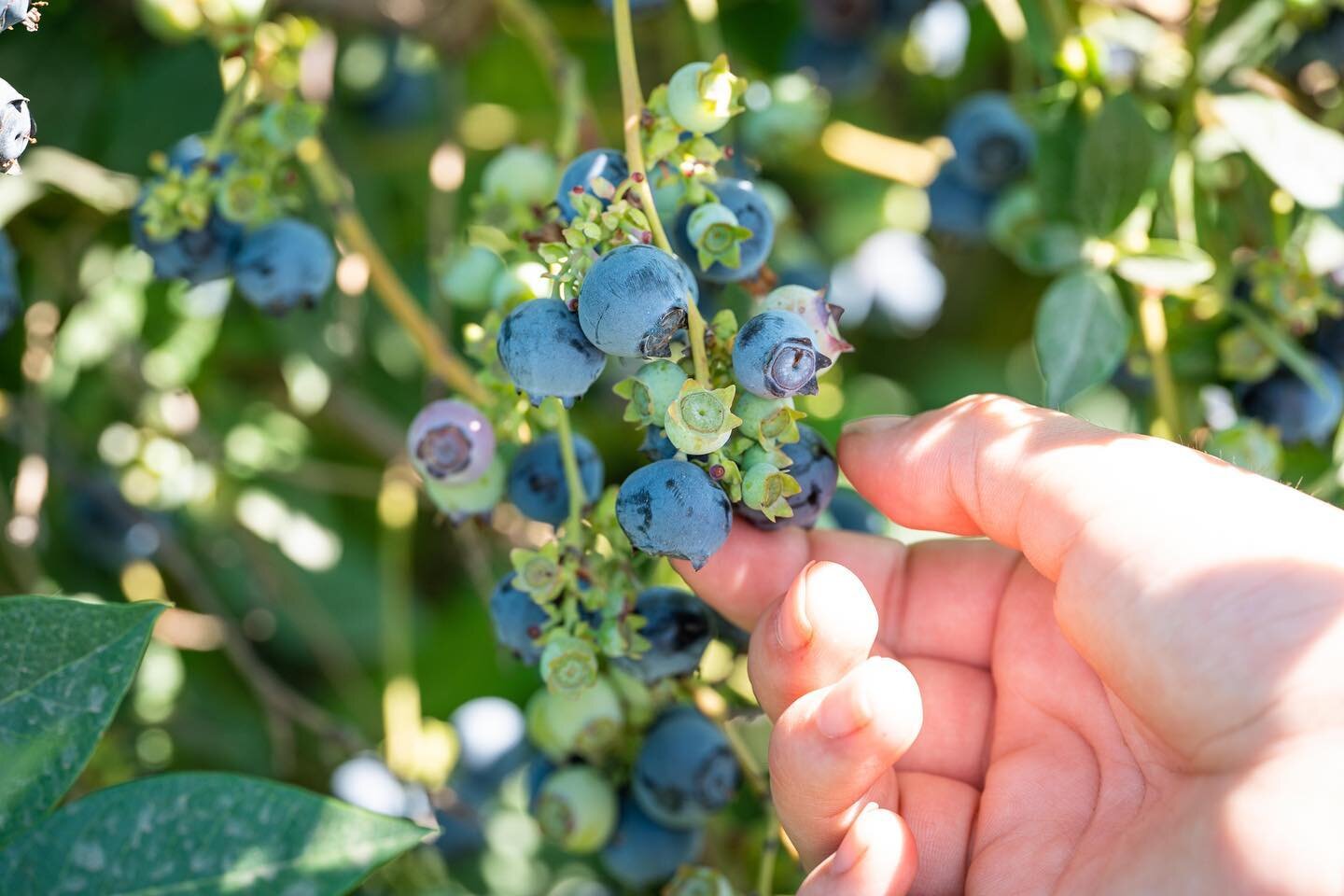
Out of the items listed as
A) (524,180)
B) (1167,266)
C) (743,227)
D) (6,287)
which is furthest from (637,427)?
(6,287)

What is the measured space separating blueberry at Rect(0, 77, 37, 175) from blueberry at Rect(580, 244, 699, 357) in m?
0.48

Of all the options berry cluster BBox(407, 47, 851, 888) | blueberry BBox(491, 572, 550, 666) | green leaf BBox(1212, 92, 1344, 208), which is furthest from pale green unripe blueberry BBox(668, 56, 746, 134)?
green leaf BBox(1212, 92, 1344, 208)

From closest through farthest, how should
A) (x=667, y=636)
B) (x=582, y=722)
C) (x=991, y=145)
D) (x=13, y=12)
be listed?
1. (x=13, y=12)
2. (x=667, y=636)
3. (x=582, y=722)
4. (x=991, y=145)

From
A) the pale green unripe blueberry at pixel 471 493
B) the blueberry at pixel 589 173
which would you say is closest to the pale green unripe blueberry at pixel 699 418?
the blueberry at pixel 589 173

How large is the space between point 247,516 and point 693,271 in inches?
42.4

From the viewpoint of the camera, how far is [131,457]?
1747 mm

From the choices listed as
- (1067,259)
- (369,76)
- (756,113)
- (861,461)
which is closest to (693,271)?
(861,461)

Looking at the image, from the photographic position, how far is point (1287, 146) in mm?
1472

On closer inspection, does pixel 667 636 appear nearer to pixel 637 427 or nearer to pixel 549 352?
pixel 637 427

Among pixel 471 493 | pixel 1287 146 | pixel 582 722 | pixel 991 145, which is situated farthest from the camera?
pixel 991 145

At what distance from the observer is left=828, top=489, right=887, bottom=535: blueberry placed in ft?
4.91

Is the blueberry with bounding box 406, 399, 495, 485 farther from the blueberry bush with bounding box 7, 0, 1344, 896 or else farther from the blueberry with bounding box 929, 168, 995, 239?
the blueberry with bounding box 929, 168, 995, 239

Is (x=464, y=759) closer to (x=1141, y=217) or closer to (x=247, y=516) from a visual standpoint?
(x=247, y=516)

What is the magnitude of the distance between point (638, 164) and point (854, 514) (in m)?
0.63
